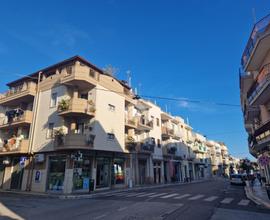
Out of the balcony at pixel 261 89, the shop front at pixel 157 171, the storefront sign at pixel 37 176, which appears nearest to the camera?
the balcony at pixel 261 89

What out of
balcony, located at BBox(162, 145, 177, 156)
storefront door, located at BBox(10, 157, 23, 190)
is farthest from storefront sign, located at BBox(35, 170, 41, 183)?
balcony, located at BBox(162, 145, 177, 156)

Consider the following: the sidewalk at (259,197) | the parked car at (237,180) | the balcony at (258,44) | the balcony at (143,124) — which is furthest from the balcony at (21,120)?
the parked car at (237,180)

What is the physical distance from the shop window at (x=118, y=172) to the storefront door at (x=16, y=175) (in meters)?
10.7

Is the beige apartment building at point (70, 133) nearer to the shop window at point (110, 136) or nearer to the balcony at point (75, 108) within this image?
the balcony at point (75, 108)

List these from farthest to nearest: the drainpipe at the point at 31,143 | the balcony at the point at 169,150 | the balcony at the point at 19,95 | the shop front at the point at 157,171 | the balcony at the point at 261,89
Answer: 1. the balcony at the point at 169,150
2. the shop front at the point at 157,171
3. the balcony at the point at 19,95
4. the drainpipe at the point at 31,143
5. the balcony at the point at 261,89

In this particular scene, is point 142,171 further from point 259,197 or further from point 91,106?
point 259,197

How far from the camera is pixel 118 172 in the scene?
26.6 meters

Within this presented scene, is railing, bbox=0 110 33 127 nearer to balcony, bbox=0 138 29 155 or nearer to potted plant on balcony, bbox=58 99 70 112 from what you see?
balcony, bbox=0 138 29 155

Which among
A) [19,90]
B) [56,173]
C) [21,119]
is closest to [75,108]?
[56,173]

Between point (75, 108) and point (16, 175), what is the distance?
12504mm

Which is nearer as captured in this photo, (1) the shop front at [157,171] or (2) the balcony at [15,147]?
(2) the balcony at [15,147]

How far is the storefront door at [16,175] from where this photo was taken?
25311 mm

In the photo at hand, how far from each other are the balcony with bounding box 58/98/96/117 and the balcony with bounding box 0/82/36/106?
257 inches

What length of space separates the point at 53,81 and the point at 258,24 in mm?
20943
